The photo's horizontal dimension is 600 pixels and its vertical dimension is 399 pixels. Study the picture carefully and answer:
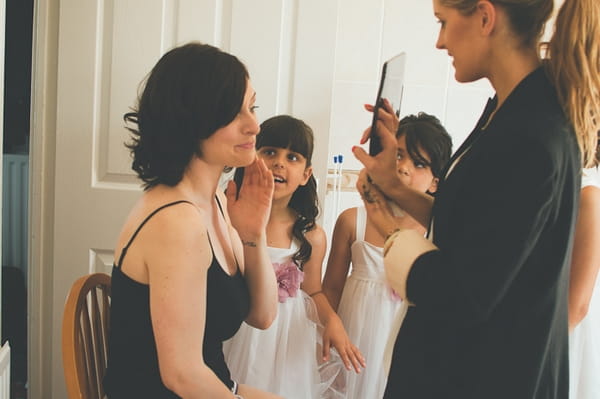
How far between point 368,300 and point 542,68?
2.84 feet

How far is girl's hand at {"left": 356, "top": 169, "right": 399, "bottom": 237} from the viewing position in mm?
1075

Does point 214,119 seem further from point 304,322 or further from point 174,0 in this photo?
point 174,0

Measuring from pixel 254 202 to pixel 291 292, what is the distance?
1.18ft

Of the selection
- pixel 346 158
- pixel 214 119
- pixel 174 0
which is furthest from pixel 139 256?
pixel 346 158

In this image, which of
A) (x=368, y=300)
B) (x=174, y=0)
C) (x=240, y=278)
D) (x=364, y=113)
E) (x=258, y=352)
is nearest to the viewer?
(x=240, y=278)

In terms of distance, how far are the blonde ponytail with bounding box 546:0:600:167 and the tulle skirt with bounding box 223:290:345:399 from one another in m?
0.86

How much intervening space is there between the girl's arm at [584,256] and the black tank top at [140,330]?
68 centimetres

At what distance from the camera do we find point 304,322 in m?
1.40

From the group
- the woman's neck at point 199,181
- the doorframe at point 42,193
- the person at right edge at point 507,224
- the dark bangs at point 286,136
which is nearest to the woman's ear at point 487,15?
the person at right edge at point 507,224

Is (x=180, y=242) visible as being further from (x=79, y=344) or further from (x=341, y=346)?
(x=341, y=346)

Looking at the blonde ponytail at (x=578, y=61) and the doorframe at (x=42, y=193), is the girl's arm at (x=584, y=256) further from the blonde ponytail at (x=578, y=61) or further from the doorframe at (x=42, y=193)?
the doorframe at (x=42, y=193)

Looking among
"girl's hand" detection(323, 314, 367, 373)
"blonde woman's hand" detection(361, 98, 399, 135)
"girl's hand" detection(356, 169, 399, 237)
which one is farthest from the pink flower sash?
"blonde woman's hand" detection(361, 98, 399, 135)

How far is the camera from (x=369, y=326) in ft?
4.81

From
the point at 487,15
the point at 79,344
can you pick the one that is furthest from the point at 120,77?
the point at 487,15
